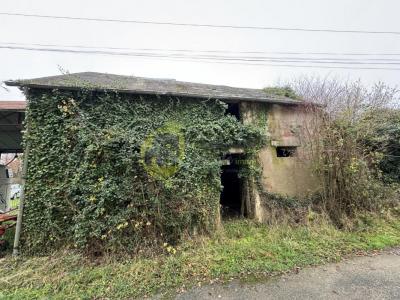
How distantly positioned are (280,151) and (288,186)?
1134 mm

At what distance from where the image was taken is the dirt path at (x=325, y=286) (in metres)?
3.37

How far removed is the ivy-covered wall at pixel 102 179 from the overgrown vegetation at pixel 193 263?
464 millimetres

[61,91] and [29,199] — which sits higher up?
[61,91]

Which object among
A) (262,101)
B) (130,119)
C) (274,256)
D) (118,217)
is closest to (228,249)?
(274,256)

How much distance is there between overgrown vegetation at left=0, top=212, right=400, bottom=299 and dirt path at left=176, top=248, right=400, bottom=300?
23 cm

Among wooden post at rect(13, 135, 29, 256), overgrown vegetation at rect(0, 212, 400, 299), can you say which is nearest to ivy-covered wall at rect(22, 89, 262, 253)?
wooden post at rect(13, 135, 29, 256)

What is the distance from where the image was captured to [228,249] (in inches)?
184

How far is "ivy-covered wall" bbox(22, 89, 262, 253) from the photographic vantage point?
4.83 m

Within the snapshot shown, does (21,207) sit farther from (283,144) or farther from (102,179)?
(283,144)

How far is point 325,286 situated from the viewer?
140 inches

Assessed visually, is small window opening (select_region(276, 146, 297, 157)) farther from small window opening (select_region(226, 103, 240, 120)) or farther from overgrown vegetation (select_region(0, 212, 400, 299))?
overgrown vegetation (select_region(0, 212, 400, 299))

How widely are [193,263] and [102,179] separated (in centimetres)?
258

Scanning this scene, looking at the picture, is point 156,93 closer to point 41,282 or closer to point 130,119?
point 130,119

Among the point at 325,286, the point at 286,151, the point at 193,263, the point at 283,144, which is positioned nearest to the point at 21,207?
the point at 193,263
